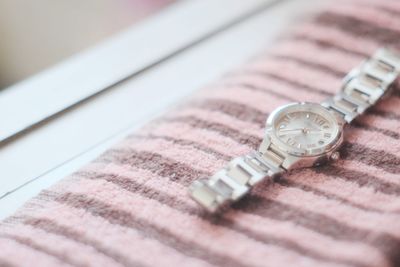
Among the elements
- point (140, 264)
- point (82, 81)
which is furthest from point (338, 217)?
point (82, 81)

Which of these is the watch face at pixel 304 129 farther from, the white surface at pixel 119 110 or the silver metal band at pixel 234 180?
the white surface at pixel 119 110

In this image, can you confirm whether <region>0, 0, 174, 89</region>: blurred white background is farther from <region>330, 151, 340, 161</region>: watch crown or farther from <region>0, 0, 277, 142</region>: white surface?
<region>330, 151, 340, 161</region>: watch crown

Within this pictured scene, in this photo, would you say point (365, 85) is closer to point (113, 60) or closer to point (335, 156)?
point (335, 156)

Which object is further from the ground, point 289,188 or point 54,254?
point 289,188

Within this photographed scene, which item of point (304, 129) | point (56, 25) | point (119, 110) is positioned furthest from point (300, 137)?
point (56, 25)

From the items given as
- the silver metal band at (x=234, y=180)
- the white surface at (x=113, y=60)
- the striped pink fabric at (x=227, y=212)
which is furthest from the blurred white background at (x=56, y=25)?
the silver metal band at (x=234, y=180)

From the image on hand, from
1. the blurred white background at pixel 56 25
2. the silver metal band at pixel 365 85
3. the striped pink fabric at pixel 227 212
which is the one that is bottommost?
the striped pink fabric at pixel 227 212

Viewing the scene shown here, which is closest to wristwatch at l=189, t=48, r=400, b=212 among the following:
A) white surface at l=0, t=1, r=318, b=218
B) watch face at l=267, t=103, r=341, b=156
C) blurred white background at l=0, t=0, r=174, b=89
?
watch face at l=267, t=103, r=341, b=156

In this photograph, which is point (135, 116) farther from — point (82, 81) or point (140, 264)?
point (140, 264)
